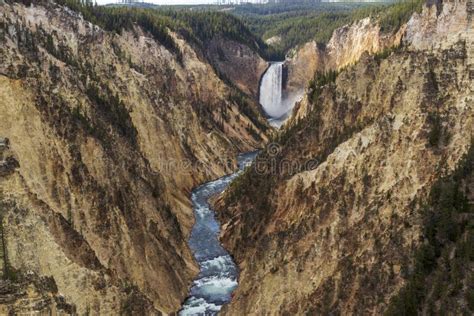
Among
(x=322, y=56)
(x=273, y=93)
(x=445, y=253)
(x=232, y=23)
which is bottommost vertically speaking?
(x=273, y=93)

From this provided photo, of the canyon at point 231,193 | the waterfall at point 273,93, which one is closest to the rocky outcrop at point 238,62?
the waterfall at point 273,93

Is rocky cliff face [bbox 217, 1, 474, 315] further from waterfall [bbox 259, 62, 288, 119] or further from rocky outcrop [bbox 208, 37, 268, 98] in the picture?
rocky outcrop [bbox 208, 37, 268, 98]

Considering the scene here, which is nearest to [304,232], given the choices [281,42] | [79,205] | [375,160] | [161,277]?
[375,160]

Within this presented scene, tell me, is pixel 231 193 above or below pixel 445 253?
below

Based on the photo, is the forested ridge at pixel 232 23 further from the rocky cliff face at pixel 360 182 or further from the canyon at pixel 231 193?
the rocky cliff face at pixel 360 182

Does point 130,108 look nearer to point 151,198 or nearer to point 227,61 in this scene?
point 151,198

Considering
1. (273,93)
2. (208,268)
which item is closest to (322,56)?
(273,93)

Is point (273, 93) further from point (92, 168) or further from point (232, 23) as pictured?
point (92, 168)
